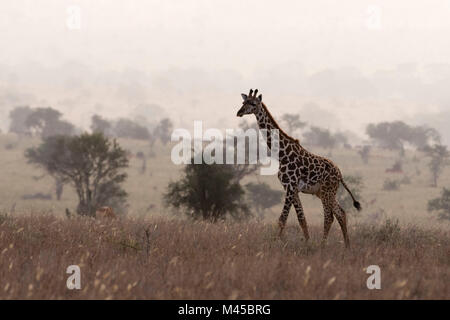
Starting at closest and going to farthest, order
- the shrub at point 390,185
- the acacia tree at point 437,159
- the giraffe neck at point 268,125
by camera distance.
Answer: the giraffe neck at point 268,125
the shrub at point 390,185
the acacia tree at point 437,159

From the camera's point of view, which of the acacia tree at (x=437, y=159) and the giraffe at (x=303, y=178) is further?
the acacia tree at (x=437, y=159)

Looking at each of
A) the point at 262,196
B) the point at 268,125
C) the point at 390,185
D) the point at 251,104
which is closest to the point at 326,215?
the point at 268,125

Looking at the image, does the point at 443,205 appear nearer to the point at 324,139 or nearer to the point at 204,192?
the point at 204,192

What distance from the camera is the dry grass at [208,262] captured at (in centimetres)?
691

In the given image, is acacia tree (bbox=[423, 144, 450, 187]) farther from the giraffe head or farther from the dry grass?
the giraffe head

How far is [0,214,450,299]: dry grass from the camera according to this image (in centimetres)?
691

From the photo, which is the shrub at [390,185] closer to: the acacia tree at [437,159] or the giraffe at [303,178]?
the acacia tree at [437,159]

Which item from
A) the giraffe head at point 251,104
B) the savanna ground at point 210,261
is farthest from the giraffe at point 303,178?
the savanna ground at point 210,261

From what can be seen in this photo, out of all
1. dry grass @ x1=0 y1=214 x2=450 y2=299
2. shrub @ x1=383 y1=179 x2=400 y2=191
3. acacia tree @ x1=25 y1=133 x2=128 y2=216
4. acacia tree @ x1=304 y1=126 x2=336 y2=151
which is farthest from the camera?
acacia tree @ x1=304 y1=126 x2=336 y2=151

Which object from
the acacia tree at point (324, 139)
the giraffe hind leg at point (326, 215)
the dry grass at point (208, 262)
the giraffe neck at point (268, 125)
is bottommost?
the dry grass at point (208, 262)

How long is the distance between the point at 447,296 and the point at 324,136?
257 feet

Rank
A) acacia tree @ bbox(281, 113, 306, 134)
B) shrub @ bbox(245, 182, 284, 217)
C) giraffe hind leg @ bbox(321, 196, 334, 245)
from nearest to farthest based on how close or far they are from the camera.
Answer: giraffe hind leg @ bbox(321, 196, 334, 245) → shrub @ bbox(245, 182, 284, 217) → acacia tree @ bbox(281, 113, 306, 134)

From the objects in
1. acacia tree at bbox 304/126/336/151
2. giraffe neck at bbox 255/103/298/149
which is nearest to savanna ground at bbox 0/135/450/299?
giraffe neck at bbox 255/103/298/149

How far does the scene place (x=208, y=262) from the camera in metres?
8.31
